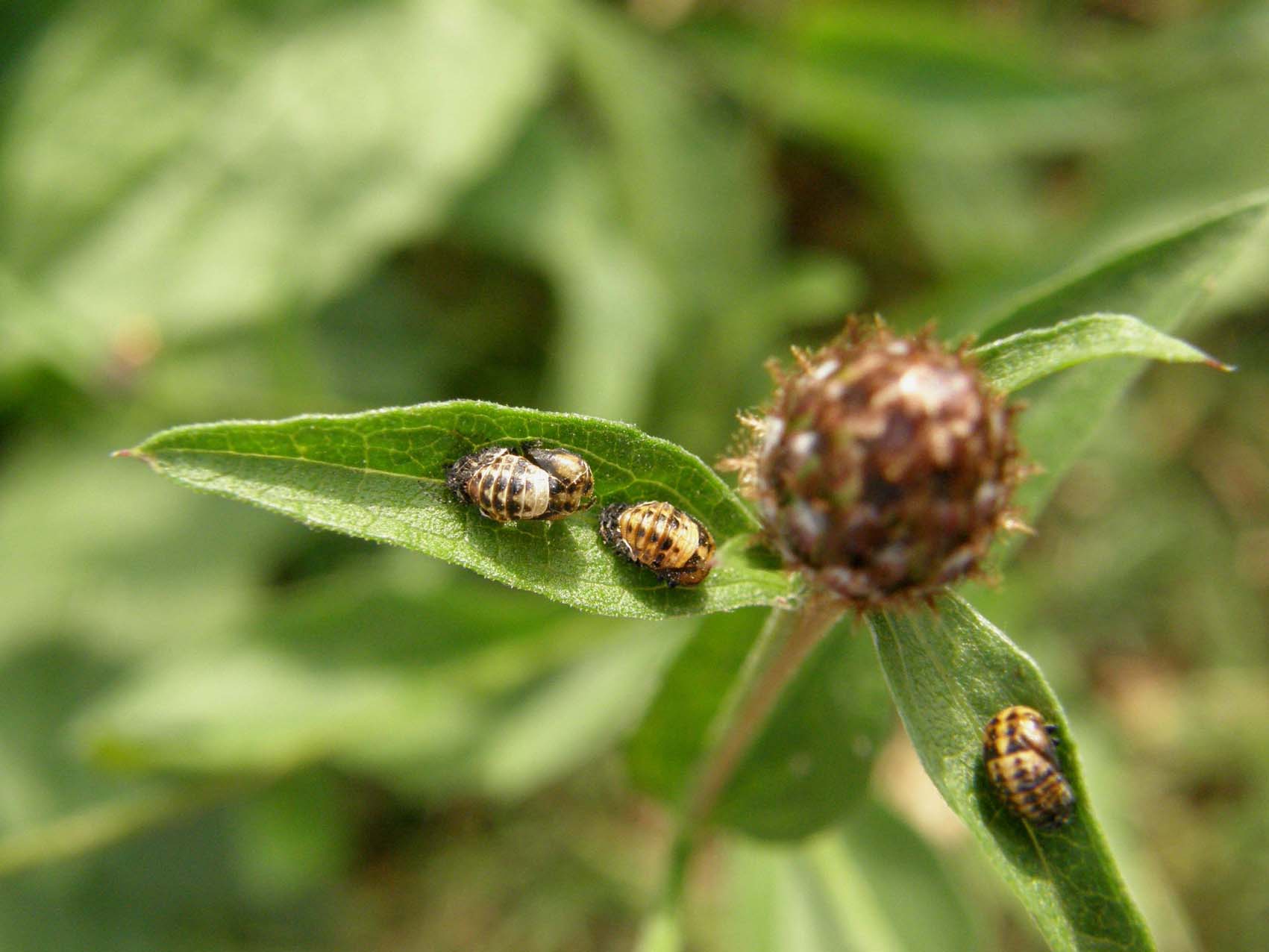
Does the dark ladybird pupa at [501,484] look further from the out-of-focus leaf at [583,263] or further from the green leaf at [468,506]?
the out-of-focus leaf at [583,263]

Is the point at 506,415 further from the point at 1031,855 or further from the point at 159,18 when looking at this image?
the point at 159,18

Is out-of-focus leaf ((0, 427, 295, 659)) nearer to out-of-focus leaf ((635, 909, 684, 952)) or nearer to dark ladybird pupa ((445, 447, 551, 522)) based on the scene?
out-of-focus leaf ((635, 909, 684, 952))

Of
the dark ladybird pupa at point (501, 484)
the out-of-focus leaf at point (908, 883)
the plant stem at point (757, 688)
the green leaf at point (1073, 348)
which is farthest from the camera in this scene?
the out-of-focus leaf at point (908, 883)

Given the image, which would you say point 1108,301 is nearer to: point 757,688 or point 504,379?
point 757,688

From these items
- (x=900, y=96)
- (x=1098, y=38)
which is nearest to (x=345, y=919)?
(x=900, y=96)

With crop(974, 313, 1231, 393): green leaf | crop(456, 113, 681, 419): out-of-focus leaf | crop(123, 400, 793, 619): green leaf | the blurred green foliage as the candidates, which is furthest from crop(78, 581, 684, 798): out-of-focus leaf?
crop(974, 313, 1231, 393): green leaf

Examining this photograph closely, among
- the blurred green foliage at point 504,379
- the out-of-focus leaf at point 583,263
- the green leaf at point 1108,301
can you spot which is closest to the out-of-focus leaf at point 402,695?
the blurred green foliage at point 504,379
